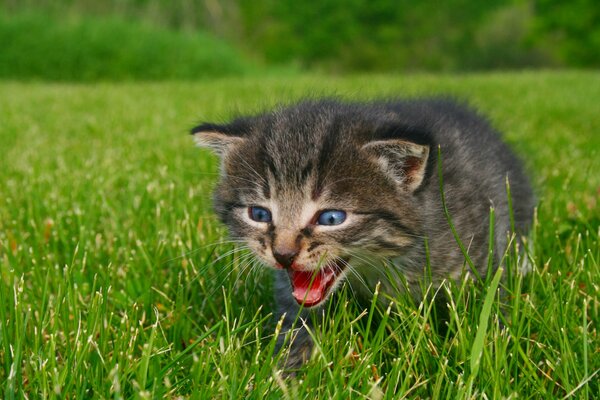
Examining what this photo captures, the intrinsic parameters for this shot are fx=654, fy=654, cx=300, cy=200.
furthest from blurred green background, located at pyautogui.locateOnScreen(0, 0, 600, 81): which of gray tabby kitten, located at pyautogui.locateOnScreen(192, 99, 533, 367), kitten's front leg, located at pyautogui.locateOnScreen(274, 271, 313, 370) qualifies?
kitten's front leg, located at pyautogui.locateOnScreen(274, 271, 313, 370)

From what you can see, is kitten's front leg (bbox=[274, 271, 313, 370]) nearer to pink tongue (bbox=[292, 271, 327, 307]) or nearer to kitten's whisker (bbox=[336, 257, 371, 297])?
pink tongue (bbox=[292, 271, 327, 307])

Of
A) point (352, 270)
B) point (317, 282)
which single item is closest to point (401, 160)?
point (352, 270)

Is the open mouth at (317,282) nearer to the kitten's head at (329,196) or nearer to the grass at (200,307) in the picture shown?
the kitten's head at (329,196)

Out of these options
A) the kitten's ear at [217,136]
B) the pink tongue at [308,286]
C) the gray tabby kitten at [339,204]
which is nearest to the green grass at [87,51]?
the kitten's ear at [217,136]

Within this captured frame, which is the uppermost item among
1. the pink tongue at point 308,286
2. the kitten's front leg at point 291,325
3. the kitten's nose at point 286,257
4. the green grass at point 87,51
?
the green grass at point 87,51

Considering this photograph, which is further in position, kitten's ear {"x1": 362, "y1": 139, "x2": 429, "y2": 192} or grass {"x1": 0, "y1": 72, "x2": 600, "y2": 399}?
kitten's ear {"x1": 362, "y1": 139, "x2": 429, "y2": 192}

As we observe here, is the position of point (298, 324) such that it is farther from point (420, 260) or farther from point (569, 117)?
point (569, 117)
